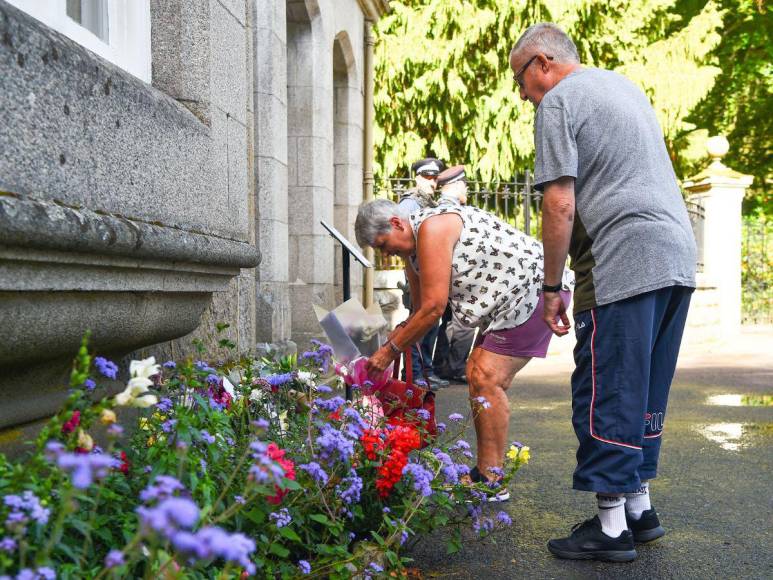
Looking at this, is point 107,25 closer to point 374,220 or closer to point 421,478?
point 374,220

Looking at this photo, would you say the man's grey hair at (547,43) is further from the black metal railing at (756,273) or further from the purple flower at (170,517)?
the black metal railing at (756,273)

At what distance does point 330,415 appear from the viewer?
2.91m

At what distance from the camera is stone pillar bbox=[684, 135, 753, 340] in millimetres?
15531

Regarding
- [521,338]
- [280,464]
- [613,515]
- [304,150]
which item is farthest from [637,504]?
[304,150]

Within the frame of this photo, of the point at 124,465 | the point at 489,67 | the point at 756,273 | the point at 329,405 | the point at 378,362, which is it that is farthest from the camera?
the point at 756,273

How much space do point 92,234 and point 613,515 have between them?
2100mm

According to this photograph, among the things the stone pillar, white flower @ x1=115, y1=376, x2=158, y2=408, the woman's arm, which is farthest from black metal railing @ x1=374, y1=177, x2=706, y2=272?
white flower @ x1=115, y1=376, x2=158, y2=408

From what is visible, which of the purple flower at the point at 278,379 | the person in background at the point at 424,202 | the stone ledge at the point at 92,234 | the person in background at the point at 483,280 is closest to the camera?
the stone ledge at the point at 92,234

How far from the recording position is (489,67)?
17.3 metres

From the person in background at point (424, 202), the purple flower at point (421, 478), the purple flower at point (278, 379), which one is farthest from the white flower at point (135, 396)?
the person in background at point (424, 202)

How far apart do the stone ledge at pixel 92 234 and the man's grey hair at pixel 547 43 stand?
4.61 feet

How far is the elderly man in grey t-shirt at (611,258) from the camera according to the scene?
3275 mm

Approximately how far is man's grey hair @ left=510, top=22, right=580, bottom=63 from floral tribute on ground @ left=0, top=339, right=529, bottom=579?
139 centimetres

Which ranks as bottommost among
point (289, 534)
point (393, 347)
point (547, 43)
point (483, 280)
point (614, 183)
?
point (289, 534)
